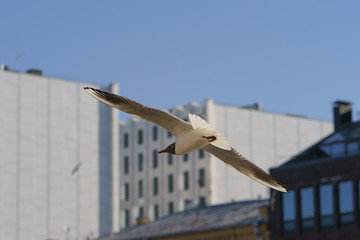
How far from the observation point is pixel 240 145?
129m

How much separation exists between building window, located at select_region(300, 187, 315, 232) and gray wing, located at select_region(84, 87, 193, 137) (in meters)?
54.6

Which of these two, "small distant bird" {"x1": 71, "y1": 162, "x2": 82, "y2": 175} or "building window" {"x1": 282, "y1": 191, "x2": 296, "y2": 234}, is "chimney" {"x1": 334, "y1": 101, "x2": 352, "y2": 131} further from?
"small distant bird" {"x1": 71, "y1": 162, "x2": 82, "y2": 175}

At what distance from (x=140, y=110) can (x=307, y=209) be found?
5539 cm

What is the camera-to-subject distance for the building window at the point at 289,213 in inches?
2813

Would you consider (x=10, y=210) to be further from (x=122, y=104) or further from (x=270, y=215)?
(x=122, y=104)

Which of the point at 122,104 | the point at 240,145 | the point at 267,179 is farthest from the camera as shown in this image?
the point at 240,145

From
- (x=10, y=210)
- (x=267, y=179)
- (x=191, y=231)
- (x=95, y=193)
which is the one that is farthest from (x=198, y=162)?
(x=267, y=179)

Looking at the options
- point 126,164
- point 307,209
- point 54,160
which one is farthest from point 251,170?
point 126,164

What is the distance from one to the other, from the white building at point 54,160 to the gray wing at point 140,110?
296 feet

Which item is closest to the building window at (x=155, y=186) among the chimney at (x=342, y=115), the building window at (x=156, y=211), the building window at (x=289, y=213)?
the building window at (x=156, y=211)

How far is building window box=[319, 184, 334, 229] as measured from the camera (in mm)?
68562

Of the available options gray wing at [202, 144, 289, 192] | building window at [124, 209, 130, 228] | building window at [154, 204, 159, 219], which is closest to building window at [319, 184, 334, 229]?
gray wing at [202, 144, 289, 192]

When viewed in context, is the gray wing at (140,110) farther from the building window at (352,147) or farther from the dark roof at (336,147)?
the building window at (352,147)

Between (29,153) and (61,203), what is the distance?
6.22 m
